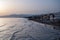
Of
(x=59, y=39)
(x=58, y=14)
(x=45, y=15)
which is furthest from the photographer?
(x=45, y=15)

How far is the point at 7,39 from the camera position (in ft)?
21.9

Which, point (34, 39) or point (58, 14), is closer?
point (34, 39)

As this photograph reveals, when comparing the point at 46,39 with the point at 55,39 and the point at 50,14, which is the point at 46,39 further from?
the point at 50,14

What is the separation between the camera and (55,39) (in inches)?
262

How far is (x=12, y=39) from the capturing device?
261 inches

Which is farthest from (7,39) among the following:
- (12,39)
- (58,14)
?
(58,14)

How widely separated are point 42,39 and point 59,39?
3.30ft

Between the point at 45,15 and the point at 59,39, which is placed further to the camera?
the point at 45,15

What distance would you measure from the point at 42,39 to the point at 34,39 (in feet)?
1.61

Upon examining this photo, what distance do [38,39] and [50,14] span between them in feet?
66.6

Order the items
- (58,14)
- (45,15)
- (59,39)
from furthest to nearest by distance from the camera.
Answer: (45,15), (58,14), (59,39)

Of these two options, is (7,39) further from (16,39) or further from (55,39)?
(55,39)

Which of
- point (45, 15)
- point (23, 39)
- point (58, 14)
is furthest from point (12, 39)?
point (45, 15)

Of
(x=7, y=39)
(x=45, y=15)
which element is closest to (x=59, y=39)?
(x=7, y=39)
